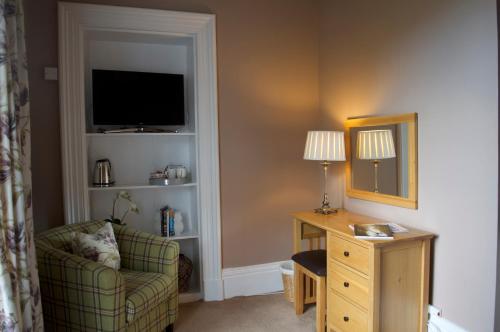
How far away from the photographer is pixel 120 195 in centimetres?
305

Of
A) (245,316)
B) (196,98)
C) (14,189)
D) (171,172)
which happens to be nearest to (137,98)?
(196,98)

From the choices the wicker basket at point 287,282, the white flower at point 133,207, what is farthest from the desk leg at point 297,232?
the white flower at point 133,207

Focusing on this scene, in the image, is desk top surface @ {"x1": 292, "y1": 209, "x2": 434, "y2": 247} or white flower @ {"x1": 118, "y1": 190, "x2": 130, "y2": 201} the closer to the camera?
desk top surface @ {"x1": 292, "y1": 209, "x2": 434, "y2": 247}

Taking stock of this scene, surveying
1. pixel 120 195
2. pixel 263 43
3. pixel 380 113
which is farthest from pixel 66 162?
pixel 380 113

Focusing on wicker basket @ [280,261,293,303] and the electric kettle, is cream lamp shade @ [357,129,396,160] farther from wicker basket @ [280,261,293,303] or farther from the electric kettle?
the electric kettle

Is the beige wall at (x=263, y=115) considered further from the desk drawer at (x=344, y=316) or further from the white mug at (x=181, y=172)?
the desk drawer at (x=344, y=316)

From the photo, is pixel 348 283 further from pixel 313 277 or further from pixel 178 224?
pixel 178 224

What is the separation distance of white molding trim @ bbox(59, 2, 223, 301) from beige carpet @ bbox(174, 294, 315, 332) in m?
0.17

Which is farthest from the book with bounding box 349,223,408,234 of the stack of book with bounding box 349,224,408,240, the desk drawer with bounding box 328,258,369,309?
the desk drawer with bounding box 328,258,369,309

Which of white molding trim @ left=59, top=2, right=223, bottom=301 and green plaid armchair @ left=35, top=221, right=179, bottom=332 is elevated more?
white molding trim @ left=59, top=2, right=223, bottom=301

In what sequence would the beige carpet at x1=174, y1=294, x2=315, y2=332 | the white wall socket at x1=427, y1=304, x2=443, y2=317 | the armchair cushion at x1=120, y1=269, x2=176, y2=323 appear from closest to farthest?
the armchair cushion at x1=120, y1=269, x2=176, y2=323, the white wall socket at x1=427, y1=304, x2=443, y2=317, the beige carpet at x1=174, y1=294, x2=315, y2=332

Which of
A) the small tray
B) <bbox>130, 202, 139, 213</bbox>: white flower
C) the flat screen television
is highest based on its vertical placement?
the flat screen television

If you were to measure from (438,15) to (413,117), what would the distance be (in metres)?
0.60

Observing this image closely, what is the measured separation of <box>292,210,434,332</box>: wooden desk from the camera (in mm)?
2115
